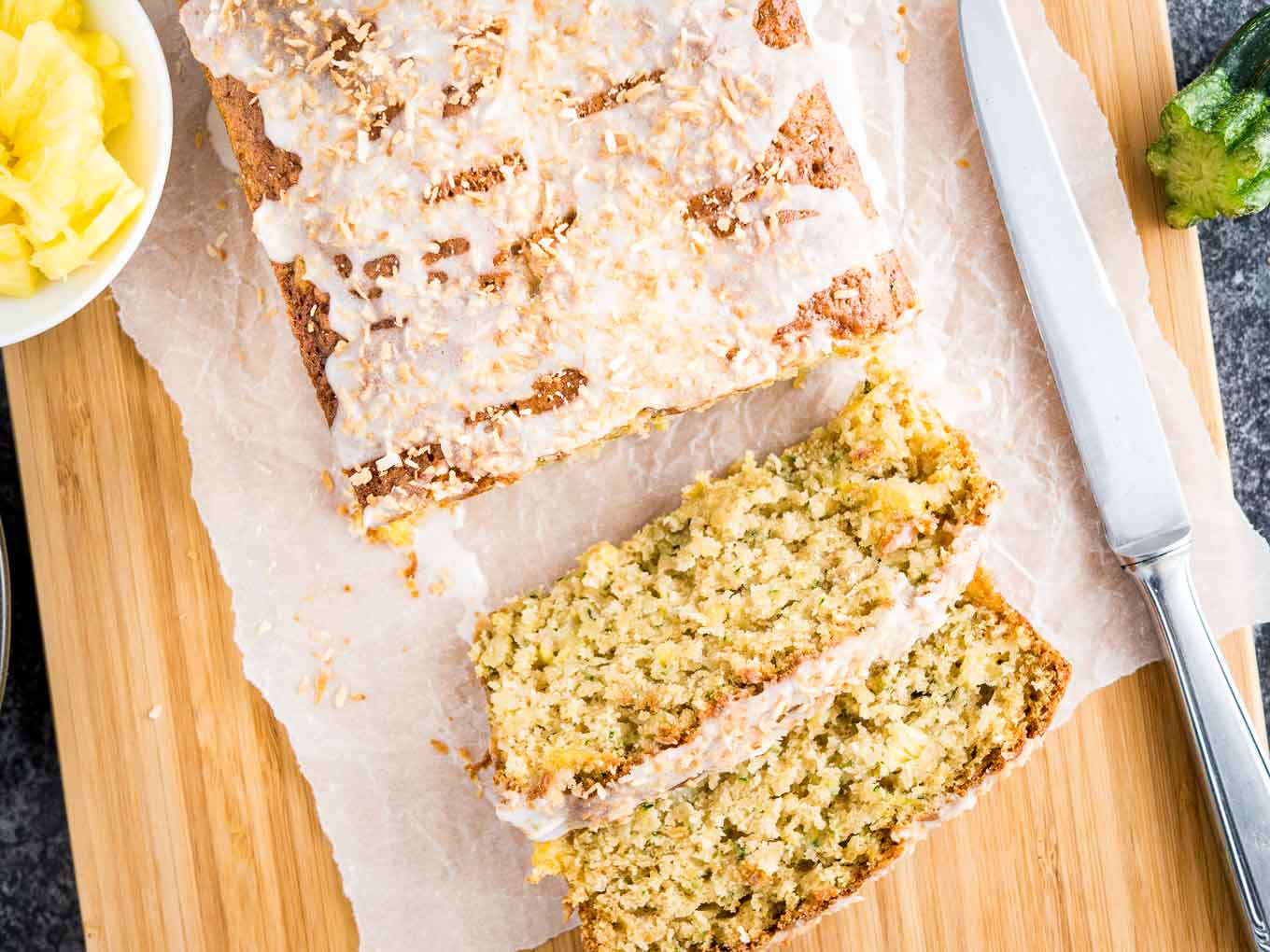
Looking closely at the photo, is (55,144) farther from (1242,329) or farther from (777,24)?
(1242,329)

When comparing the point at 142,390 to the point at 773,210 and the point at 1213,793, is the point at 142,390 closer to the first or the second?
the point at 773,210

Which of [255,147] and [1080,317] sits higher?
[255,147]

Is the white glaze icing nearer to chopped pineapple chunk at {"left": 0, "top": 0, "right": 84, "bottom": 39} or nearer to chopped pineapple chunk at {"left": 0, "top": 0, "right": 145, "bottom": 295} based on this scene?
chopped pineapple chunk at {"left": 0, "top": 0, "right": 145, "bottom": 295}

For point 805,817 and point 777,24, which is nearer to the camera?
point 777,24

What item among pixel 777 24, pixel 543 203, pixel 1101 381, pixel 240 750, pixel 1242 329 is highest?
pixel 777 24

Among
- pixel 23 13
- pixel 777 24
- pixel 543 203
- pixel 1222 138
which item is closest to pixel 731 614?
pixel 543 203
